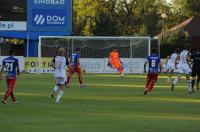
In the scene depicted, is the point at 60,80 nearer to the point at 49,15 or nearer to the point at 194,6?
the point at 49,15

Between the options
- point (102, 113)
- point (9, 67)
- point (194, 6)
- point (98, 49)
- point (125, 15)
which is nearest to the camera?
point (102, 113)

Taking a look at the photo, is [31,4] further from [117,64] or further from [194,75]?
[194,75]

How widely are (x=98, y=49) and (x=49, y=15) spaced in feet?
19.0

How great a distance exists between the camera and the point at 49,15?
56.4 metres

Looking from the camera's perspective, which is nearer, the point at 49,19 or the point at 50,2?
the point at 49,19

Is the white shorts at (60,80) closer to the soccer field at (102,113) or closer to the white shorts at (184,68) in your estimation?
the soccer field at (102,113)

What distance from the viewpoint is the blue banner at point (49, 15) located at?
5609 cm

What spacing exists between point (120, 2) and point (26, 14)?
147 ft

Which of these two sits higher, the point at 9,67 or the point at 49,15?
the point at 49,15

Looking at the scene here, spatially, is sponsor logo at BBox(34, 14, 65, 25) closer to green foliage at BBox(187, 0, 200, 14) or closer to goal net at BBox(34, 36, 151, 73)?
goal net at BBox(34, 36, 151, 73)

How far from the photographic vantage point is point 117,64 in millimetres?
46906

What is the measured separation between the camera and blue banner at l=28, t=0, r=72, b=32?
184 ft

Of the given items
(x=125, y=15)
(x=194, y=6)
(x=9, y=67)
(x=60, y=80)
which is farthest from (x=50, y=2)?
(x=194, y=6)

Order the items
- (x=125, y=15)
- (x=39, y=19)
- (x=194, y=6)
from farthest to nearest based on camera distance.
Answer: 1. (x=194, y=6)
2. (x=125, y=15)
3. (x=39, y=19)
